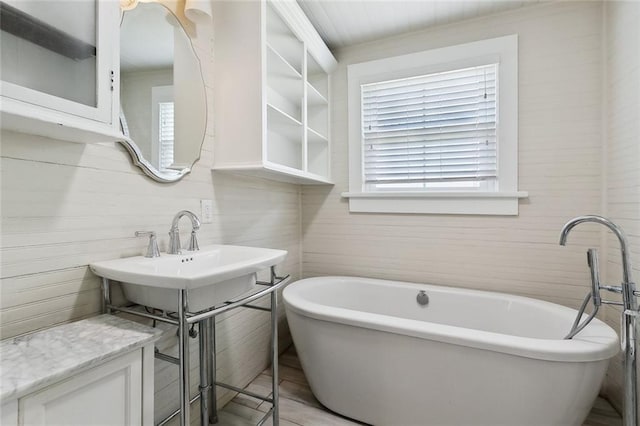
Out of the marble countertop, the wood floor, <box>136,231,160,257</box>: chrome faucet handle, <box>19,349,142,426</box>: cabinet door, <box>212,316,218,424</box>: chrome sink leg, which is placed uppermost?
<box>136,231,160,257</box>: chrome faucet handle

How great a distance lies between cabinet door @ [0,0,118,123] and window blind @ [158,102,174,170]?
1.51 ft

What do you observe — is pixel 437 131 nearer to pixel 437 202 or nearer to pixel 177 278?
pixel 437 202

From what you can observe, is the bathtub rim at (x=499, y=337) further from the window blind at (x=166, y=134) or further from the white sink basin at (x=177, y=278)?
the window blind at (x=166, y=134)

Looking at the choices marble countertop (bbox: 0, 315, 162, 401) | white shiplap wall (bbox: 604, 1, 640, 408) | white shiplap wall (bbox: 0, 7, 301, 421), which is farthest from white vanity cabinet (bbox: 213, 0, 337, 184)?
white shiplap wall (bbox: 604, 1, 640, 408)

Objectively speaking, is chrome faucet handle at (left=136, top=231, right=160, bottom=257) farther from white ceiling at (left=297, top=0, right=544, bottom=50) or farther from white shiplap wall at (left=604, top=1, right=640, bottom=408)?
white shiplap wall at (left=604, top=1, right=640, bottom=408)

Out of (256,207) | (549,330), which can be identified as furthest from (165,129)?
(549,330)

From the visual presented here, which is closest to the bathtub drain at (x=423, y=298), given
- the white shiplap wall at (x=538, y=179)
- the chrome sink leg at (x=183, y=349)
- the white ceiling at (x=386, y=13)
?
the white shiplap wall at (x=538, y=179)

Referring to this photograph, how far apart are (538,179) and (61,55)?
8.09ft

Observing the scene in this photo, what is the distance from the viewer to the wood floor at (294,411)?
160 centimetres

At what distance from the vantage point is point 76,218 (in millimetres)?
1026

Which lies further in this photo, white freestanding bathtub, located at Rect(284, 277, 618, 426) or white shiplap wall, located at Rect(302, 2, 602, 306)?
white shiplap wall, located at Rect(302, 2, 602, 306)

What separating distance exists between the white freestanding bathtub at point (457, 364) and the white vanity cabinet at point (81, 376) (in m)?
0.87

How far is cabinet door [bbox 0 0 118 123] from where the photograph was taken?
714mm

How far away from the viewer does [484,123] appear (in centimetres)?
212
